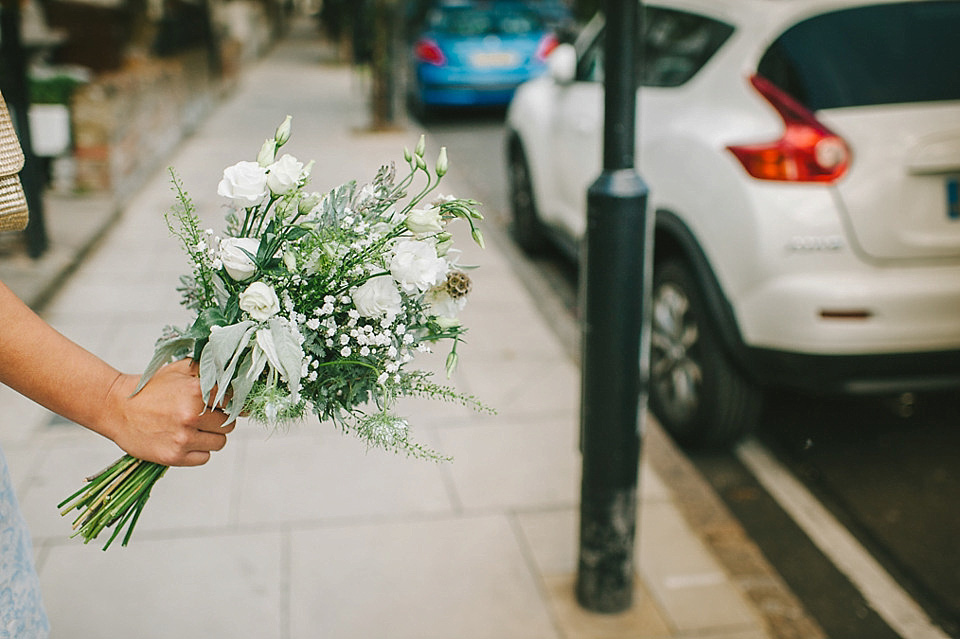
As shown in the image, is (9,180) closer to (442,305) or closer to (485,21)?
(442,305)

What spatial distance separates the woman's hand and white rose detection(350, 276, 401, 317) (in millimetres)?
300

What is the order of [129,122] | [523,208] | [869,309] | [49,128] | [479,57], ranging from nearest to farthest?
[869,309] → [523,208] → [49,128] → [129,122] → [479,57]

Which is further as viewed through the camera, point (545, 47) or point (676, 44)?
point (545, 47)

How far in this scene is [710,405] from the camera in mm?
4105

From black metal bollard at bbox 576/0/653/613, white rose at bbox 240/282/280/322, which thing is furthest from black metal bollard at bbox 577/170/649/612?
white rose at bbox 240/282/280/322

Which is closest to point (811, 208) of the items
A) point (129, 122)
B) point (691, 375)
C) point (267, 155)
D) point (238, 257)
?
point (691, 375)

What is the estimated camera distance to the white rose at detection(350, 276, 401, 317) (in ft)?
5.38

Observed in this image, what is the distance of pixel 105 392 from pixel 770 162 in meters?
2.77

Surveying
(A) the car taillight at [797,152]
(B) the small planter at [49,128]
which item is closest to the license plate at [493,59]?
(B) the small planter at [49,128]

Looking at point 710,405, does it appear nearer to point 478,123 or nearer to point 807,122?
point 807,122

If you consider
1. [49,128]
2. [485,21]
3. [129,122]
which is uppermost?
[485,21]

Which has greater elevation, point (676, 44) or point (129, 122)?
point (676, 44)

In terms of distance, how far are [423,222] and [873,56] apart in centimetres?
272

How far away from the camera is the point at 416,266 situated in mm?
1630
